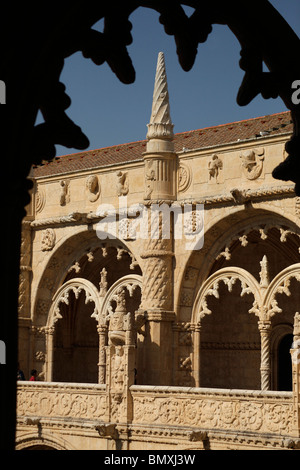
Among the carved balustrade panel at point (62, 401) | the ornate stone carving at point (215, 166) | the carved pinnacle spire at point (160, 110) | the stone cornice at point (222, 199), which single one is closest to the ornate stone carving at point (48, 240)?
the stone cornice at point (222, 199)

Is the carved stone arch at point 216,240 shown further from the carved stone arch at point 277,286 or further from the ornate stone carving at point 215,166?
the carved stone arch at point 277,286

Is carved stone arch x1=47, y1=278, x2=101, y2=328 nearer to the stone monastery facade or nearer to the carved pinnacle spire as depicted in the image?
the stone monastery facade

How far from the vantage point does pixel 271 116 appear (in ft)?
72.1

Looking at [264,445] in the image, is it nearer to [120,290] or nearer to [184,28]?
[120,290]

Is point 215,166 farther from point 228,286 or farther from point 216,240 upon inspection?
point 228,286

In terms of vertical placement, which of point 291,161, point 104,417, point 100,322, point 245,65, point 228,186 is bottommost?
point 291,161

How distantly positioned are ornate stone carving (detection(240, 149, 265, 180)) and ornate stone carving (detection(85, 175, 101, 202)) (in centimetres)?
419

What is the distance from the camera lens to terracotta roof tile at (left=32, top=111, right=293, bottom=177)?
69.8 ft

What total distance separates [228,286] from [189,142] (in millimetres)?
4090

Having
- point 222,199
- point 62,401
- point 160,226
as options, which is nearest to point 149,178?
point 160,226

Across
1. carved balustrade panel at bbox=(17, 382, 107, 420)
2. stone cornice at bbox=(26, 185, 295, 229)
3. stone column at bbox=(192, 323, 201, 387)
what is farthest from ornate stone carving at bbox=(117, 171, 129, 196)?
carved balustrade panel at bbox=(17, 382, 107, 420)

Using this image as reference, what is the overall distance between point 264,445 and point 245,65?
13.5 m

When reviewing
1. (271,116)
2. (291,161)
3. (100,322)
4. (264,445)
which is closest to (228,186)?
(271,116)

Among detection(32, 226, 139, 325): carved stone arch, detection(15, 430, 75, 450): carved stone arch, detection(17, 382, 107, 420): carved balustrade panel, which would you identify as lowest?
detection(15, 430, 75, 450): carved stone arch
